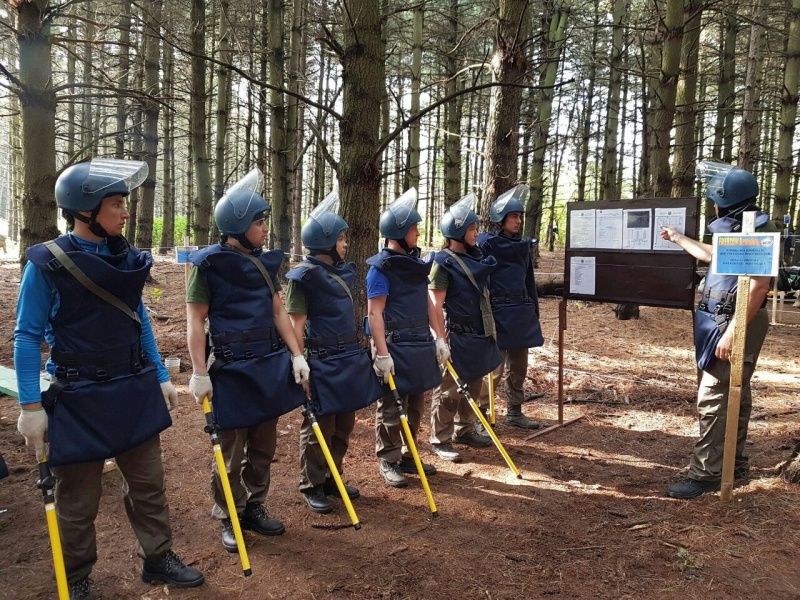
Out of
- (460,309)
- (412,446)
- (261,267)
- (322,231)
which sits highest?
(322,231)

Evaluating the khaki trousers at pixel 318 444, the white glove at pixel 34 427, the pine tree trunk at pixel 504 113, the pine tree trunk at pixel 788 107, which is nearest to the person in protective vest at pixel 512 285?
the pine tree trunk at pixel 504 113

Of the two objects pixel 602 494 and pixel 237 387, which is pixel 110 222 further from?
pixel 602 494

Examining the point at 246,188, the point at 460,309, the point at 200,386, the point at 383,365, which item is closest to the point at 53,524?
the point at 200,386

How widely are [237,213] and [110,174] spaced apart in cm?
79

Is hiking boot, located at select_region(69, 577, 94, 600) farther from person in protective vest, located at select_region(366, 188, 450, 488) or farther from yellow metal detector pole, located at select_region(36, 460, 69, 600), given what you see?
person in protective vest, located at select_region(366, 188, 450, 488)

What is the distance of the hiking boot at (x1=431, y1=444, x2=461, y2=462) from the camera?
5.20m

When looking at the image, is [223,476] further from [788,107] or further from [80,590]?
[788,107]

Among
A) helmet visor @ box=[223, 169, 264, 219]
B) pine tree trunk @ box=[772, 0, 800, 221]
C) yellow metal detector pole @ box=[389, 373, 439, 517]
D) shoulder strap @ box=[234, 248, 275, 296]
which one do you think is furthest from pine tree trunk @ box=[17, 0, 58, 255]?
pine tree trunk @ box=[772, 0, 800, 221]

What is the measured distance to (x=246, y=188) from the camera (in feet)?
12.5

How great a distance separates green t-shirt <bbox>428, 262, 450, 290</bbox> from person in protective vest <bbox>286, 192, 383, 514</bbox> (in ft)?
3.30

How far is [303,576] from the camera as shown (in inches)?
130

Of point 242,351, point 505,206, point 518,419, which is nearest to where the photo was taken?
point 242,351

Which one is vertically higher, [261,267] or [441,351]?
[261,267]

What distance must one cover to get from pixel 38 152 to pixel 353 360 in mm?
4413
